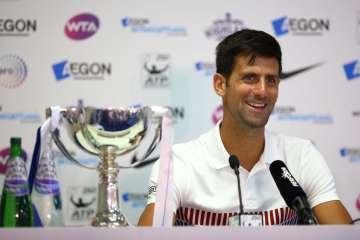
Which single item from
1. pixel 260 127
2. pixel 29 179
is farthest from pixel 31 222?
pixel 260 127

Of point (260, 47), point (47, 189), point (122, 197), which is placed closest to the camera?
point (47, 189)

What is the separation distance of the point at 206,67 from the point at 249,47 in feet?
2.06

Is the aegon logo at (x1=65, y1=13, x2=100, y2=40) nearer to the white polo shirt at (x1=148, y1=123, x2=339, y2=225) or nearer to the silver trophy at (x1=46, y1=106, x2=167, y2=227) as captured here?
the white polo shirt at (x1=148, y1=123, x2=339, y2=225)

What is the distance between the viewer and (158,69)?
2.41 m

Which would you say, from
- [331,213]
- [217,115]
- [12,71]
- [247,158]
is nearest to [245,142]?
[247,158]

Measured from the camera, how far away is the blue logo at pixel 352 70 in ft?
8.08

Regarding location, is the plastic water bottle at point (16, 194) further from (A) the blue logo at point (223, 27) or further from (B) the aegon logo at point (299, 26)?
(B) the aegon logo at point (299, 26)

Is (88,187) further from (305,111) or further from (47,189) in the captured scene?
(47,189)

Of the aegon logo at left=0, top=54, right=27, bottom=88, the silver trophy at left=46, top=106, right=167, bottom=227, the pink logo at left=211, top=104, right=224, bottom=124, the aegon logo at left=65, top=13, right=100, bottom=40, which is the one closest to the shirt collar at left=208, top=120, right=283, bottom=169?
the pink logo at left=211, top=104, right=224, bottom=124

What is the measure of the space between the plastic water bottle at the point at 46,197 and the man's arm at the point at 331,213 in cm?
92

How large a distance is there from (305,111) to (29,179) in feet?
5.42

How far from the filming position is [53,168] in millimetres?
1025

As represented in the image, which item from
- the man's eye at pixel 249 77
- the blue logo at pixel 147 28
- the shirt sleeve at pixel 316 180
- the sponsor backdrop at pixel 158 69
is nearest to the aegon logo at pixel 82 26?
the sponsor backdrop at pixel 158 69

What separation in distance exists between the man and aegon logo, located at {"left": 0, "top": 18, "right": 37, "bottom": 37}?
0.98 m
